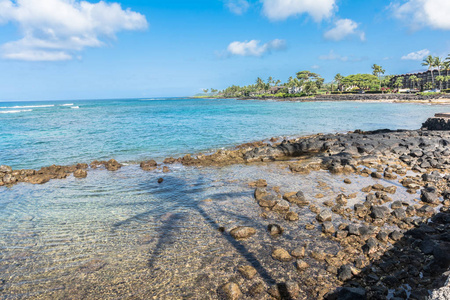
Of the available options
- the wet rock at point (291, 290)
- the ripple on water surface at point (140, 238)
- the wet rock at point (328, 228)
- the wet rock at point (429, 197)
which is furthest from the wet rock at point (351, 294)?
the wet rock at point (429, 197)

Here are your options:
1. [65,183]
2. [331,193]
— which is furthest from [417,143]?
[65,183]

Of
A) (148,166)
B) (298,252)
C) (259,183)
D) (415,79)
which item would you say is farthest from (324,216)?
(415,79)

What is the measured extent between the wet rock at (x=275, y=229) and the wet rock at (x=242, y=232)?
0.47m

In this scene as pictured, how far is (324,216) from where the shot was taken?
744 centimetres

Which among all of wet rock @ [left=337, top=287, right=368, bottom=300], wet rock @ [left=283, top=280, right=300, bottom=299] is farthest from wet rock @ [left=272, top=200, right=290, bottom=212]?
wet rock @ [left=337, top=287, right=368, bottom=300]

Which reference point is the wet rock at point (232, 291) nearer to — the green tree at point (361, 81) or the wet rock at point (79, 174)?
the wet rock at point (79, 174)

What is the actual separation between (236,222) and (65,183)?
371 inches

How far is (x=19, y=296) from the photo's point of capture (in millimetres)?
5000

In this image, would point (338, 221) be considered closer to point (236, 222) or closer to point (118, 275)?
point (236, 222)

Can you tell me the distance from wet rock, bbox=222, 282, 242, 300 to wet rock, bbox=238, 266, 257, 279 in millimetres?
447

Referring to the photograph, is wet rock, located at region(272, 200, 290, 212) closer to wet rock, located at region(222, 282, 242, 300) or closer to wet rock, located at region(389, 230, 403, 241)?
wet rock, located at region(389, 230, 403, 241)

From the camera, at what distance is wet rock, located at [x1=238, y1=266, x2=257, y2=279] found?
5.27m

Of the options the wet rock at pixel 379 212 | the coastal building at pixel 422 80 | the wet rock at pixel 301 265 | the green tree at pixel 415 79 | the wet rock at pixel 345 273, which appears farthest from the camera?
the green tree at pixel 415 79

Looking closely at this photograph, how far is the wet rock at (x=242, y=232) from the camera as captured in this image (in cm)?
677
